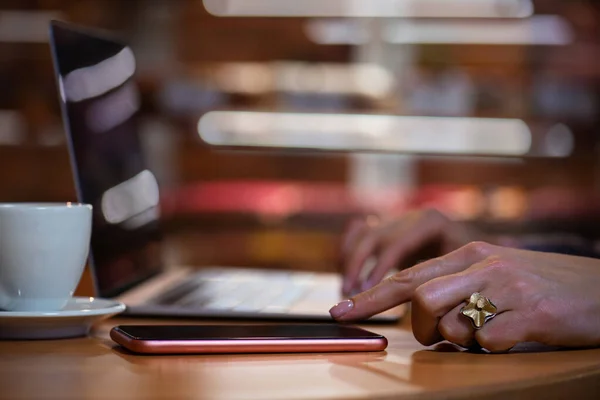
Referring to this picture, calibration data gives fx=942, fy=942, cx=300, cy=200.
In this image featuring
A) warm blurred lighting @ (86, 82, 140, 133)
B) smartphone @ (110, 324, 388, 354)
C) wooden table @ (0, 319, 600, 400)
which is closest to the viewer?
wooden table @ (0, 319, 600, 400)

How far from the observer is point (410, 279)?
0.75 metres

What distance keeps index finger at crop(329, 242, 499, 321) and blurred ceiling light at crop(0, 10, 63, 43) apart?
10.2 feet

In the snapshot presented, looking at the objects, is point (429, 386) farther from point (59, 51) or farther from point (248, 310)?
point (59, 51)

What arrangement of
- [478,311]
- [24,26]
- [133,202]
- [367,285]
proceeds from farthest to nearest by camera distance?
[24,26] → [133,202] → [367,285] → [478,311]

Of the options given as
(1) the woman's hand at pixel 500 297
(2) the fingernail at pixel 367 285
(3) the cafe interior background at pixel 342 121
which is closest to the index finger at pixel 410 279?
(1) the woman's hand at pixel 500 297

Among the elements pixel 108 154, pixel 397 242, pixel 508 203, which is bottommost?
pixel 508 203

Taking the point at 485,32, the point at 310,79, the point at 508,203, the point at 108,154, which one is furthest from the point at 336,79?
the point at 108,154

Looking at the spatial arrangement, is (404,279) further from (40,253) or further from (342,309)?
(40,253)

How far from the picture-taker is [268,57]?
3.44m

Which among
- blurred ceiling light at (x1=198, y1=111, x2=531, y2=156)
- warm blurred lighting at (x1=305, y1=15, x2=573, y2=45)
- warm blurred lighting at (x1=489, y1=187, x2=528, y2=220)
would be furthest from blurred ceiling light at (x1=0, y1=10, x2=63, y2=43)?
warm blurred lighting at (x1=489, y1=187, x2=528, y2=220)

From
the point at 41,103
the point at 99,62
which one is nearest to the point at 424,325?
the point at 99,62

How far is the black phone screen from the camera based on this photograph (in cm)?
69

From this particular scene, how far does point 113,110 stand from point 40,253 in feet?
1.41

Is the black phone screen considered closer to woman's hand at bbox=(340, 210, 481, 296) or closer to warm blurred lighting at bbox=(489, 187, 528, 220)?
woman's hand at bbox=(340, 210, 481, 296)
